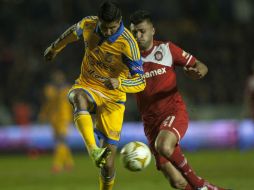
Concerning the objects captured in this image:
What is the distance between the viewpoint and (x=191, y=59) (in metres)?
9.08

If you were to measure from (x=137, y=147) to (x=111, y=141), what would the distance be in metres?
0.64

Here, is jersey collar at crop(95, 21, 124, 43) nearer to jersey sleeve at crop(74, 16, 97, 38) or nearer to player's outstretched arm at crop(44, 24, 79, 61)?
jersey sleeve at crop(74, 16, 97, 38)

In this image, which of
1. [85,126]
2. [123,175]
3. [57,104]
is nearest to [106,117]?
[85,126]

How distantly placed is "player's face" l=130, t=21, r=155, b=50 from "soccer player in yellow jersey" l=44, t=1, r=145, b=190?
1.25 ft

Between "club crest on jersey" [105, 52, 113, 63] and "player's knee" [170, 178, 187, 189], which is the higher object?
"club crest on jersey" [105, 52, 113, 63]

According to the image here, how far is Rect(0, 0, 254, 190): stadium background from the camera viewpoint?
2108cm

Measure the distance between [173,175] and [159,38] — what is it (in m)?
15.1

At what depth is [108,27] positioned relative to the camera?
27.1 ft

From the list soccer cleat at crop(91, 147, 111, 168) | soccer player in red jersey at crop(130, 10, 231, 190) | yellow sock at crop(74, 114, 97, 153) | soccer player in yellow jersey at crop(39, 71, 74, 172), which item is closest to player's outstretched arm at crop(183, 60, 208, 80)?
soccer player in red jersey at crop(130, 10, 231, 190)

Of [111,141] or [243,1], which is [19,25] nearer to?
[243,1]

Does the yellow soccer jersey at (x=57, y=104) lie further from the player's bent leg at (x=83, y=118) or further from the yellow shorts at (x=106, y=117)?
the player's bent leg at (x=83, y=118)

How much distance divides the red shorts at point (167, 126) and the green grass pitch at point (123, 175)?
249 centimetres

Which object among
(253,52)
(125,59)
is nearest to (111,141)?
(125,59)

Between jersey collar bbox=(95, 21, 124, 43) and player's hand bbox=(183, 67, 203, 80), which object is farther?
player's hand bbox=(183, 67, 203, 80)
